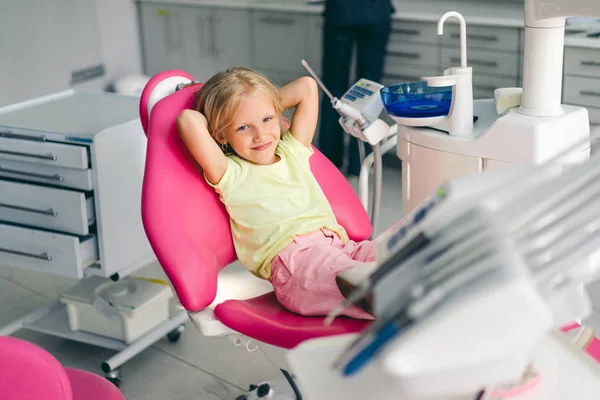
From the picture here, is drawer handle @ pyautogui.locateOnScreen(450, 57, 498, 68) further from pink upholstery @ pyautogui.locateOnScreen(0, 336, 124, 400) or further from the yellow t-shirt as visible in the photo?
pink upholstery @ pyautogui.locateOnScreen(0, 336, 124, 400)

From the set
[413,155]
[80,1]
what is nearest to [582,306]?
[413,155]

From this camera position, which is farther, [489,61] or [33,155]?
[489,61]

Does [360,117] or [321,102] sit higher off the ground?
[360,117]

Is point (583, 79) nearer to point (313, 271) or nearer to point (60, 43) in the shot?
point (313, 271)

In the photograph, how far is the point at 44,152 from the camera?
2215 mm

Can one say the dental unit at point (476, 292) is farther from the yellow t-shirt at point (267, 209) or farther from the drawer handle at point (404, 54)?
the drawer handle at point (404, 54)

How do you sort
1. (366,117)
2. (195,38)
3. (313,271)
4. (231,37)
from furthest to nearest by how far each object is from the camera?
(195,38) → (231,37) → (366,117) → (313,271)

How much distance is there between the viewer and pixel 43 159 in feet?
7.31

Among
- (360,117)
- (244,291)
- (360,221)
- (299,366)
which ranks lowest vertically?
(244,291)

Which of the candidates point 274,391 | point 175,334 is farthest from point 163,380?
point 274,391

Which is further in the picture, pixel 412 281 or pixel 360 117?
pixel 360 117

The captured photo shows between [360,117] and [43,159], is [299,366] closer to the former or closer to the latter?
[360,117]

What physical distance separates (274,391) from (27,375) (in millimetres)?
950

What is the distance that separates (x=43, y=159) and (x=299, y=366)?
148cm
